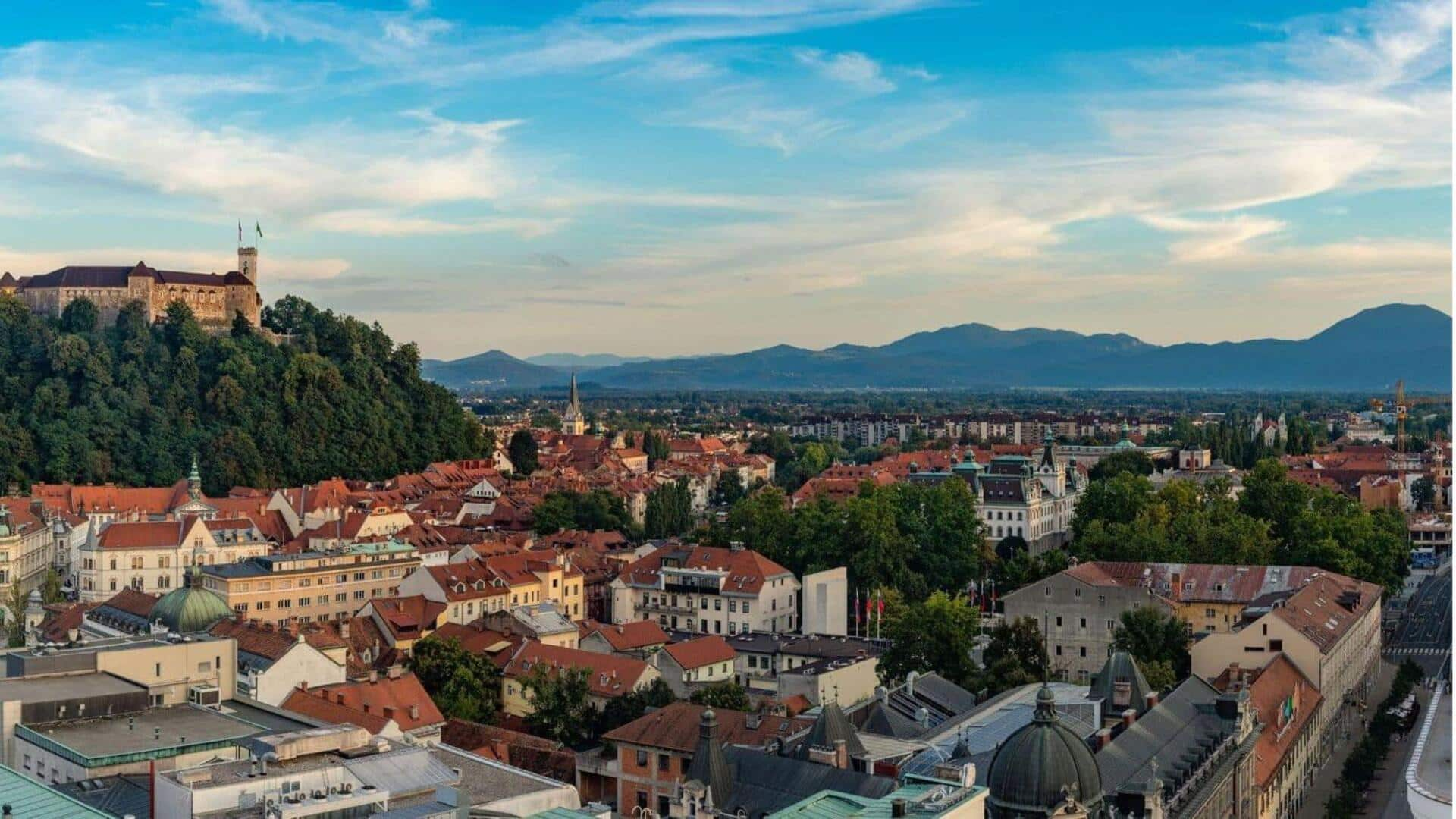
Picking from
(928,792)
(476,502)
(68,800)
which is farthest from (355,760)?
(476,502)

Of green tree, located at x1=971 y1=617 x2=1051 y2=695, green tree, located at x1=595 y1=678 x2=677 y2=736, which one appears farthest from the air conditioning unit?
green tree, located at x1=971 y1=617 x2=1051 y2=695

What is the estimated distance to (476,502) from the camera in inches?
3903

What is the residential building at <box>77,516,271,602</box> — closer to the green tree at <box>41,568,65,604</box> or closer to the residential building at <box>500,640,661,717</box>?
the green tree at <box>41,568,65,604</box>

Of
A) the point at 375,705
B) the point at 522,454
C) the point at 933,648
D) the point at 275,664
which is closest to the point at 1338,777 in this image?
the point at 933,648

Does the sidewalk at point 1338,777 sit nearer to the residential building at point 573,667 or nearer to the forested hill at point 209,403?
the residential building at point 573,667

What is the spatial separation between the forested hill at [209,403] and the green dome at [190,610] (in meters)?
57.0

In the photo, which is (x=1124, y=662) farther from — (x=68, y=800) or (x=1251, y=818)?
(x=68, y=800)

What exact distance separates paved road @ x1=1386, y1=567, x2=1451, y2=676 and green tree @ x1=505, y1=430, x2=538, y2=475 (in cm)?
6884

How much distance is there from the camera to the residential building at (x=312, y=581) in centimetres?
6419

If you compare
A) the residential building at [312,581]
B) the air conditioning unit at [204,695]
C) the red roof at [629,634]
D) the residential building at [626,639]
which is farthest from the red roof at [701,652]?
the air conditioning unit at [204,695]

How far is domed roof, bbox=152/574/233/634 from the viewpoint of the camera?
49719 mm

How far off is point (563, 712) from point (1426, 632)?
1871 inches

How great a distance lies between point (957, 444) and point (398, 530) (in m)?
106

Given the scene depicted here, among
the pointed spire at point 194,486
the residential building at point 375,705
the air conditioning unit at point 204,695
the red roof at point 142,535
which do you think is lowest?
the residential building at point 375,705
